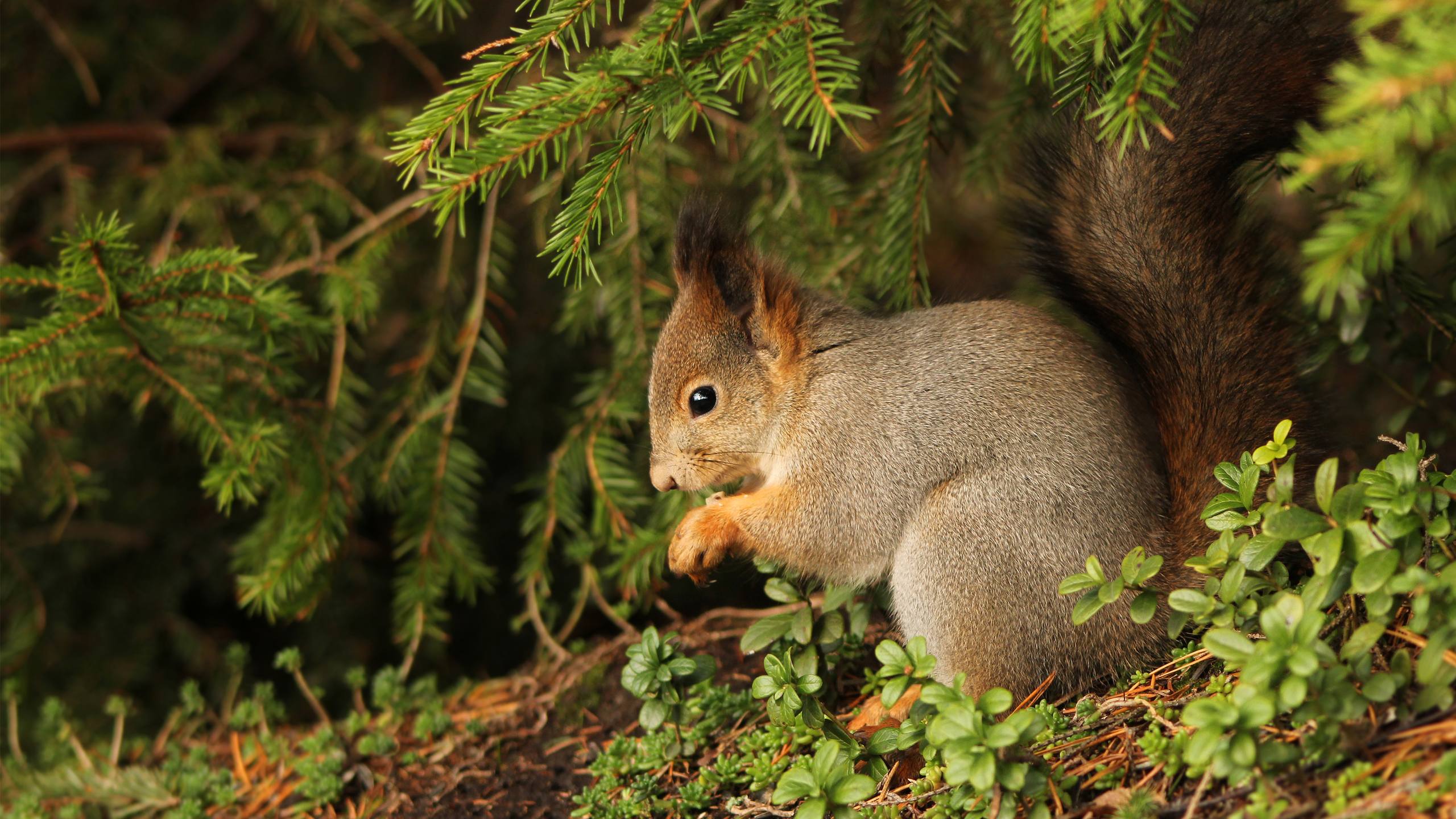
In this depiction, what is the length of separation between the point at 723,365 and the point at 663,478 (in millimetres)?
202

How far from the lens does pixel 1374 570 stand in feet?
3.39

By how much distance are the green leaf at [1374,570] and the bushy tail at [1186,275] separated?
36 centimetres

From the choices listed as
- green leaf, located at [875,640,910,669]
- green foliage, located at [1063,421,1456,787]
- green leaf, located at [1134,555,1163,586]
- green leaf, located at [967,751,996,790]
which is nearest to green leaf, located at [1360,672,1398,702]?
green foliage, located at [1063,421,1456,787]

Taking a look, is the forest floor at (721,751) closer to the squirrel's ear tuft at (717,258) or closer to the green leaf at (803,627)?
the green leaf at (803,627)

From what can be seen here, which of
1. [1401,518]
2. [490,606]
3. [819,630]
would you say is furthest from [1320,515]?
[490,606]

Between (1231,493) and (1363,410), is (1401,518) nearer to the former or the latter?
(1231,493)

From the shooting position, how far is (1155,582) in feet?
4.59

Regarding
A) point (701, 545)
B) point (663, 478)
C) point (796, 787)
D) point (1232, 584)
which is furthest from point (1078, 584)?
point (663, 478)

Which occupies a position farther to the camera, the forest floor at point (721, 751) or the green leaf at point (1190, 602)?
the green leaf at point (1190, 602)

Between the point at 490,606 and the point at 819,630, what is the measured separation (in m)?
1.53

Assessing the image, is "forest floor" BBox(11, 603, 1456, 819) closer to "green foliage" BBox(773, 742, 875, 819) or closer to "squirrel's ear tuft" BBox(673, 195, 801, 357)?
"green foliage" BBox(773, 742, 875, 819)

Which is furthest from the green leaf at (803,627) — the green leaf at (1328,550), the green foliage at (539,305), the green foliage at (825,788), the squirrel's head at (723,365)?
the green leaf at (1328,550)

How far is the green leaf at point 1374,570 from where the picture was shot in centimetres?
103

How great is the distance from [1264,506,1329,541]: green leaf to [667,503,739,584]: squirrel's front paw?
0.76 meters
